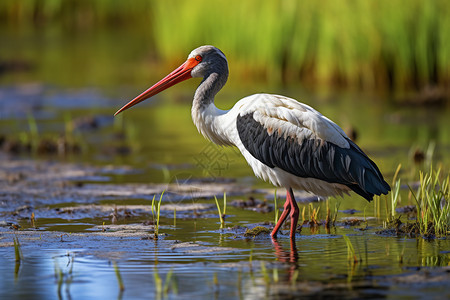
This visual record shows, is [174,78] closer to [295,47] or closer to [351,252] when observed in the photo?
[351,252]

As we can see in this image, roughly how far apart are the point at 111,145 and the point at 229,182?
125 inches

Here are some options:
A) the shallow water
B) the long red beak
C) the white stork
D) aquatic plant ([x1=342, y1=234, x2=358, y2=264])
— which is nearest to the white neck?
the white stork

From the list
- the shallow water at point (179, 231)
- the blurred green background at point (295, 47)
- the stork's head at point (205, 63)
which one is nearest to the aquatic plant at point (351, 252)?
the shallow water at point (179, 231)

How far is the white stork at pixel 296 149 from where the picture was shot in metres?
6.90

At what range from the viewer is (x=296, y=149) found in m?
7.02

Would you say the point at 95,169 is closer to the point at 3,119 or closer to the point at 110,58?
the point at 3,119

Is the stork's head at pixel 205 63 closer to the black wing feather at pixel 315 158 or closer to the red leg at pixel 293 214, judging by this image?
the black wing feather at pixel 315 158

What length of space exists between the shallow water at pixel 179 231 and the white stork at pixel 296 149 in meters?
0.39

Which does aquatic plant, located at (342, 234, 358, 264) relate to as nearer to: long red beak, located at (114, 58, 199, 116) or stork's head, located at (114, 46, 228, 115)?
stork's head, located at (114, 46, 228, 115)

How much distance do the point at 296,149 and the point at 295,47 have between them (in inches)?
404

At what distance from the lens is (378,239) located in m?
6.78

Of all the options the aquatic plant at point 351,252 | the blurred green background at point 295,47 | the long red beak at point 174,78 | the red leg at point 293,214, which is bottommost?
the aquatic plant at point 351,252

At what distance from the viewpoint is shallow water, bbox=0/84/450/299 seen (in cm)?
545

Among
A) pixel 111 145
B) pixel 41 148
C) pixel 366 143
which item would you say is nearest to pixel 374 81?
pixel 366 143
